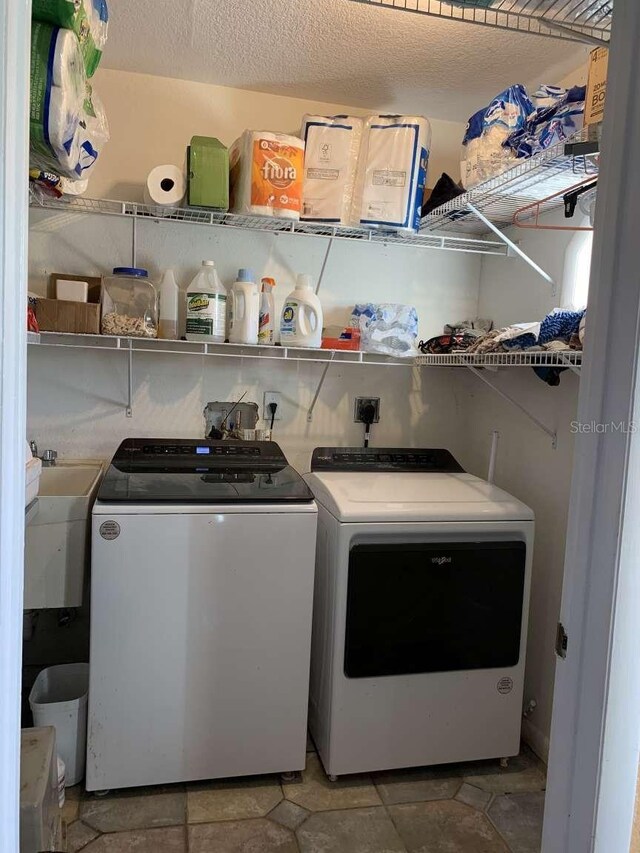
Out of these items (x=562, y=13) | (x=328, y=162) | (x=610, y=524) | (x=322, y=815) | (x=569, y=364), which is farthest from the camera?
(x=328, y=162)

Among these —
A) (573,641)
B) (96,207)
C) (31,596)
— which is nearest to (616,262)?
(573,641)

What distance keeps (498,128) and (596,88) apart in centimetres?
45

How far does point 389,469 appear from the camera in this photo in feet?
7.99

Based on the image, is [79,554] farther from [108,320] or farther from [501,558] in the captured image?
[501,558]

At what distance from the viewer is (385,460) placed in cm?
247

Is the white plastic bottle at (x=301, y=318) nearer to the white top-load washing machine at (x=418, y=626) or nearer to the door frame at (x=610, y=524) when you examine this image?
the white top-load washing machine at (x=418, y=626)

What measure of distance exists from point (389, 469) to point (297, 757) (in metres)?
1.07

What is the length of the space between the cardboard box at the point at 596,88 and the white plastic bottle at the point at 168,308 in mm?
1453

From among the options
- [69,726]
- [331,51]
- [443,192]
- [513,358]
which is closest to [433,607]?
[513,358]

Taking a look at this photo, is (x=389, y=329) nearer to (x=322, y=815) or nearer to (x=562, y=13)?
(x=562, y=13)

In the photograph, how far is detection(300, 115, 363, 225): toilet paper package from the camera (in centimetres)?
215

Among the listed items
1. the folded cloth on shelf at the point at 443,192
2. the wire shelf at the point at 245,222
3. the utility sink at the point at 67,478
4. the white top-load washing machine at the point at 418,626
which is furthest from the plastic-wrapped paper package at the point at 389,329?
the utility sink at the point at 67,478

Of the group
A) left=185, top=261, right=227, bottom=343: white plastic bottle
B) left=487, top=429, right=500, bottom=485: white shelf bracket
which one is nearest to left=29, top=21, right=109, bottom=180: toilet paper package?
left=185, top=261, right=227, bottom=343: white plastic bottle

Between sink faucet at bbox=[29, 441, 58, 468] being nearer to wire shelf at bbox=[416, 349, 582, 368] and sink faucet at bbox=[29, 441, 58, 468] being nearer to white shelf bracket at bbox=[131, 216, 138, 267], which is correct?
white shelf bracket at bbox=[131, 216, 138, 267]
